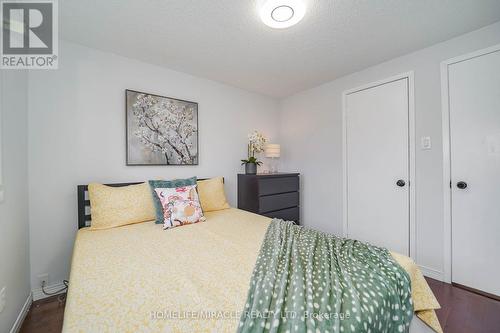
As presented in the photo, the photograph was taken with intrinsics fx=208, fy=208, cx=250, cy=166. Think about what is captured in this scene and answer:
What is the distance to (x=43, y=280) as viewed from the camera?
1.78 meters

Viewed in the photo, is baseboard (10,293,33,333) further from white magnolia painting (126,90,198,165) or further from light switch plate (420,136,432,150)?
light switch plate (420,136,432,150)

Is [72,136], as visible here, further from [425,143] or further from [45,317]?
[425,143]

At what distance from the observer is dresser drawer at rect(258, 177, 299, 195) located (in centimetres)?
267

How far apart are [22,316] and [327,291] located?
84.4 inches

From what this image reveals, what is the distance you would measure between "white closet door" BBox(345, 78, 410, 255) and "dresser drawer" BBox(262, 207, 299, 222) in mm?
689

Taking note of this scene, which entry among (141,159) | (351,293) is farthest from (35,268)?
(351,293)

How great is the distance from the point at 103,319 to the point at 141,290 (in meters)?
0.16

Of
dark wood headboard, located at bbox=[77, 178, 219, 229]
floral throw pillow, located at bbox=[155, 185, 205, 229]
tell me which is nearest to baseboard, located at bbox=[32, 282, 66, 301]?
dark wood headboard, located at bbox=[77, 178, 219, 229]

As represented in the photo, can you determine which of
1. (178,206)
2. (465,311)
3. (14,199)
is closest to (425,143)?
(465,311)

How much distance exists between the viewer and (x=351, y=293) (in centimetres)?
83

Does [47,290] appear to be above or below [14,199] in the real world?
below

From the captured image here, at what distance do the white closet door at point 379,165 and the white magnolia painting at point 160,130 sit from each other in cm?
200

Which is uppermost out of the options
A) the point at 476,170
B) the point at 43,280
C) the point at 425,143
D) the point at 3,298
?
the point at 425,143

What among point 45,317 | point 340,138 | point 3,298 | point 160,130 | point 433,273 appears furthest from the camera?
point 340,138
